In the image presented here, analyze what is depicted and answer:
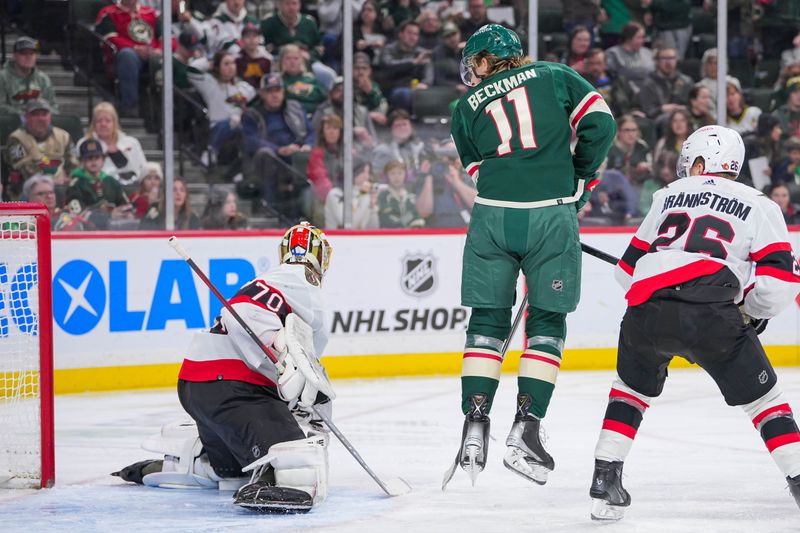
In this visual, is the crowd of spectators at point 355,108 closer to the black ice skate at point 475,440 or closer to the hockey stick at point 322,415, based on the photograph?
the hockey stick at point 322,415

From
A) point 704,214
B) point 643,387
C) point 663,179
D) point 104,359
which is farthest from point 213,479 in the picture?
point 663,179

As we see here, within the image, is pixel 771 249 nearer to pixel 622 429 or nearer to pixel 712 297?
pixel 712 297

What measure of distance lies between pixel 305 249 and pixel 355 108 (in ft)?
13.3

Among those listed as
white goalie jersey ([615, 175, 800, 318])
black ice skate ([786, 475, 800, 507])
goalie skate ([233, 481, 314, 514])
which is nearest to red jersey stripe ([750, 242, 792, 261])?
white goalie jersey ([615, 175, 800, 318])

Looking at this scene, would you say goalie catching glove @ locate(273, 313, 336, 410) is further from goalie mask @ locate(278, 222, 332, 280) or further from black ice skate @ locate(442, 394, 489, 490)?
black ice skate @ locate(442, 394, 489, 490)

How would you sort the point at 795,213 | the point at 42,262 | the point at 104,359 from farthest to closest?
1. the point at 795,213
2. the point at 104,359
3. the point at 42,262

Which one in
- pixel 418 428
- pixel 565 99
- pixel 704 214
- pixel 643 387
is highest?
pixel 565 99

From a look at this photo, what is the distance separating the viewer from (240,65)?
7.88m

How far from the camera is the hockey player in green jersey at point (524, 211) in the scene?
358cm

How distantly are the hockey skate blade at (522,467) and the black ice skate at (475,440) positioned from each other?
0.26 ft

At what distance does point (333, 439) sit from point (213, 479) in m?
1.17

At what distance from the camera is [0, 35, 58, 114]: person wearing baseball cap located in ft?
23.3

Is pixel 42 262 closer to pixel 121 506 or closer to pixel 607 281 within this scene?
pixel 121 506

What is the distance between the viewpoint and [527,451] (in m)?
3.46
